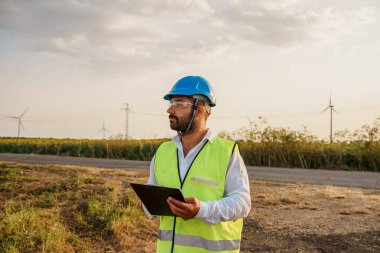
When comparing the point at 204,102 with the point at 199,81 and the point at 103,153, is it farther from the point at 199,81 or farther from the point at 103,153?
the point at 103,153

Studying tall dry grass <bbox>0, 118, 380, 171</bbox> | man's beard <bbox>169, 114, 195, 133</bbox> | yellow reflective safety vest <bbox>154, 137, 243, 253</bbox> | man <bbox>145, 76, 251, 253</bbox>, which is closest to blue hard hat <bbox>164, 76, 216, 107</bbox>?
man <bbox>145, 76, 251, 253</bbox>


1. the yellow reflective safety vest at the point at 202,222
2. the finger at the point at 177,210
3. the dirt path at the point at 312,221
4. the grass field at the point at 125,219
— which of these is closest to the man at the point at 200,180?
the yellow reflective safety vest at the point at 202,222

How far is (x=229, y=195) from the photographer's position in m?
3.17

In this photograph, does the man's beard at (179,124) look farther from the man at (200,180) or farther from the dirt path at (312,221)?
the dirt path at (312,221)

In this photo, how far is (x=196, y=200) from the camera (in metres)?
2.90

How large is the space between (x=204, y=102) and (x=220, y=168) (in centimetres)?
55

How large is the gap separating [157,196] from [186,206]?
9.2 inches

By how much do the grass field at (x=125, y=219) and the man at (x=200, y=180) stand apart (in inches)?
118

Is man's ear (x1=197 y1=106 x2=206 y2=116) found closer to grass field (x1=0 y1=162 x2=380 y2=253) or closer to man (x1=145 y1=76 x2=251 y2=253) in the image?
man (x1=145 y1=76 x2=251 y2=253)

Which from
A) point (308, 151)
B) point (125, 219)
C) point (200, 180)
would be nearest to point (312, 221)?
point (125, 219)

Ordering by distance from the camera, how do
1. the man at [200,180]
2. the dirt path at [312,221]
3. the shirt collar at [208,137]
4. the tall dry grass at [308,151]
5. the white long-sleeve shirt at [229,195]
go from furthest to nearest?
the tall dry grass at [308,151] → the dirt path at [312,221] → the shirt collar at [208,137] → the man at [200,180] → the white long-sleeve shirt at [229,195]

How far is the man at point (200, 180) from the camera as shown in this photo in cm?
314

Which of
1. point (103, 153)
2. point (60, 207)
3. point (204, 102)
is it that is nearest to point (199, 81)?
point (204, 102)

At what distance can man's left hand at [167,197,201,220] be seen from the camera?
9.48 feet
